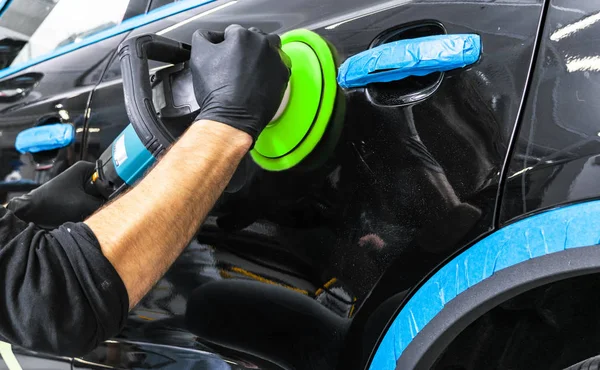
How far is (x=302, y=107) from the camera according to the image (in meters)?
1.10

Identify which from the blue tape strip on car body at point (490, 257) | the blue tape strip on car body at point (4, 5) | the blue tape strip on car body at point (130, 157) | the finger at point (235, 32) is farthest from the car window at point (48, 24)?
the blue tape strip on car body at point (490, 257)

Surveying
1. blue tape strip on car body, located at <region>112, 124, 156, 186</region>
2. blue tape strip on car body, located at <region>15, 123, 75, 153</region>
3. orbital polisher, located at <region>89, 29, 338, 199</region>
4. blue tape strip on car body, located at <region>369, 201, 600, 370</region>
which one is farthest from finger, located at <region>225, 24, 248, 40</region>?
blue tape strip on car body, located at <region>15, 123, 75, 153</region>

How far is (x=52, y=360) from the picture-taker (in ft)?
4.98

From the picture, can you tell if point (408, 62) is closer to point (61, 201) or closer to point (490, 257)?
point (490, 257)

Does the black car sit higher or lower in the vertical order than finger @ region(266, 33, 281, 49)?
lower

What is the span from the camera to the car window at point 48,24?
1946mm

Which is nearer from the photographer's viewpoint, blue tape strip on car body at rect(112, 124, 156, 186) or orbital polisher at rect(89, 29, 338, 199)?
orbital polisher at rect(89, 29, 338, 199)

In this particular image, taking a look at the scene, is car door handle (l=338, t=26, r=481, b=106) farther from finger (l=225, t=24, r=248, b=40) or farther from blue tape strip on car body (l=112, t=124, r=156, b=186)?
blue tape strip on car body (l=112, t=124, r=156, b=186)

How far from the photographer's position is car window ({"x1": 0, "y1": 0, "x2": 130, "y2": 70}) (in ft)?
6.39

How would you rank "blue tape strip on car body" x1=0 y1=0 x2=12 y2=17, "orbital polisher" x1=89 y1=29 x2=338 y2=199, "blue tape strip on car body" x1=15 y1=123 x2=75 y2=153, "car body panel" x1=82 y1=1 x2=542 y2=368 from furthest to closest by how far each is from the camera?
"blue tape strip on car body" x1=0 y1=0 x2=12 y2=17 < "blue tape strip on car body" x1=15 y1=123 x2=75 y2=153 < "orbital polisher" x1=89 y1=29 x2=338 y2=199 < "car body panel" x1=82 y1=1 x2=542 y2=368

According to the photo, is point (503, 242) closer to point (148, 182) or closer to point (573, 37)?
point (573, 37)

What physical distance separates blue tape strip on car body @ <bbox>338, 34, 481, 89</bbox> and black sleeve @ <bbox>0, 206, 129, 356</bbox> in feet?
1.67

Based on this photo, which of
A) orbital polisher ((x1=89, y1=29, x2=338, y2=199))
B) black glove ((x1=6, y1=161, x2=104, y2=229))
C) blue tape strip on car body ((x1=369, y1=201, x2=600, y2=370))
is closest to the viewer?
blue tape strip on car body ((x1=369, y1=201, x2=600, y2=370))

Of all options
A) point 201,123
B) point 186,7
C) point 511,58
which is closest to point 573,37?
point 511,58
